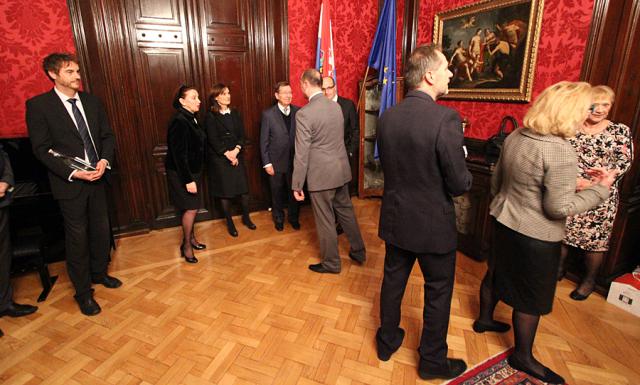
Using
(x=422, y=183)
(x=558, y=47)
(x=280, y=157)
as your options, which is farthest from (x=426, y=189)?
(x=280, y=157)

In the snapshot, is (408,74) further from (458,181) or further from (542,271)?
(542,271)

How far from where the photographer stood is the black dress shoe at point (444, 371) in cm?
189

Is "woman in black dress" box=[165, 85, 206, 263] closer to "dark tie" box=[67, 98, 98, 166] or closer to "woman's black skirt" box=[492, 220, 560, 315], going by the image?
"dark tie" box=[67, 98, 98, 166]

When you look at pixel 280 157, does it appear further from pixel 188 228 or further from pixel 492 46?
pixel 492 46

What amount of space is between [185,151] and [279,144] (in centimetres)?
115

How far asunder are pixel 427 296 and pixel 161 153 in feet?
10.8

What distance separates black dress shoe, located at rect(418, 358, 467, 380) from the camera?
1.89 m

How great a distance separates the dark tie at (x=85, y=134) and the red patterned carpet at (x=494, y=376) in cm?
277

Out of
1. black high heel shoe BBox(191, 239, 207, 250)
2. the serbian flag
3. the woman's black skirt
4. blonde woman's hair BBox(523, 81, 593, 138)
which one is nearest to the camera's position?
blonde woman's hair BBox(523, 81, 593, 138)

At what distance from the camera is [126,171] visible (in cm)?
380

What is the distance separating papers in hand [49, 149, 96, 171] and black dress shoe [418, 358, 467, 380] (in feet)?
8.29

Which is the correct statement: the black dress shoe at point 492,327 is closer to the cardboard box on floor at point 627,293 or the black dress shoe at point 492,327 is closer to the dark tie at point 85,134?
the cardboard box on floor at point 627,293

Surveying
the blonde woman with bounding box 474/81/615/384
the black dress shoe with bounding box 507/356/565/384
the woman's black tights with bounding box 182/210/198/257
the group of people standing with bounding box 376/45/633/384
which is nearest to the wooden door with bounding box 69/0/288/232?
the woman's black tights with bounding box 182/210/198/257

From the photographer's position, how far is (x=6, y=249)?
2393 millimetres
